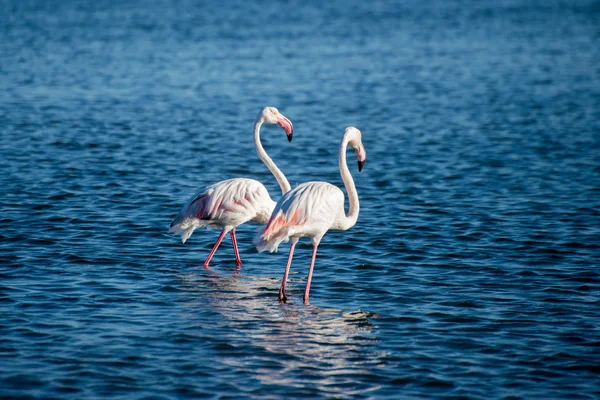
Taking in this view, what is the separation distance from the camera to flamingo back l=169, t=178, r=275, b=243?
814 centimetres

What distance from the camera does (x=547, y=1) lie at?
52906 mm

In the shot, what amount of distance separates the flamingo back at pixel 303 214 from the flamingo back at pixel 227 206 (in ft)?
2.57

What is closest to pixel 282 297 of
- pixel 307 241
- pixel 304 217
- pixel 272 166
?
pixel 304 217

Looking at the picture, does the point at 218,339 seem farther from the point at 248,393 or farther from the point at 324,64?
the point at 324,64

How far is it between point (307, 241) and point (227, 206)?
1684 millimetres

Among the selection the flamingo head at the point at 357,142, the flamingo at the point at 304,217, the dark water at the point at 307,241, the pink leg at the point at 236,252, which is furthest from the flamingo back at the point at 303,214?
the pink leg at the point at 236,252

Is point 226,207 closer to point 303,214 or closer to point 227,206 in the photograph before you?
point 227,206

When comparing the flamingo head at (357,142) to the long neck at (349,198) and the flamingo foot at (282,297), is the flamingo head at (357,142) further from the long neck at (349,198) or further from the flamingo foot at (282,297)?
the flamingo foot at (282,297)

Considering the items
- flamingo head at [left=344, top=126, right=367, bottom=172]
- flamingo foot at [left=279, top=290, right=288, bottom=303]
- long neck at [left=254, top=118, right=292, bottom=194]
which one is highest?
flamingo head at [left=344, top=126, right=367, bottom=172]

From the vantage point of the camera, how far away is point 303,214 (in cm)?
723

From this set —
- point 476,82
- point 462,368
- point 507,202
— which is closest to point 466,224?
point 507,202

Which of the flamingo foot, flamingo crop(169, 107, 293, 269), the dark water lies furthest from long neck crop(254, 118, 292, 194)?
the flamingo foot

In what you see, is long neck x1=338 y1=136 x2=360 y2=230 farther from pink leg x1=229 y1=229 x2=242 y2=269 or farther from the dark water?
pink leg x1=229 y1=229 x2=242 y2=269

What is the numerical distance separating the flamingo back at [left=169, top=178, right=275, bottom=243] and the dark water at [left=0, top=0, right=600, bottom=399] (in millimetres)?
495
